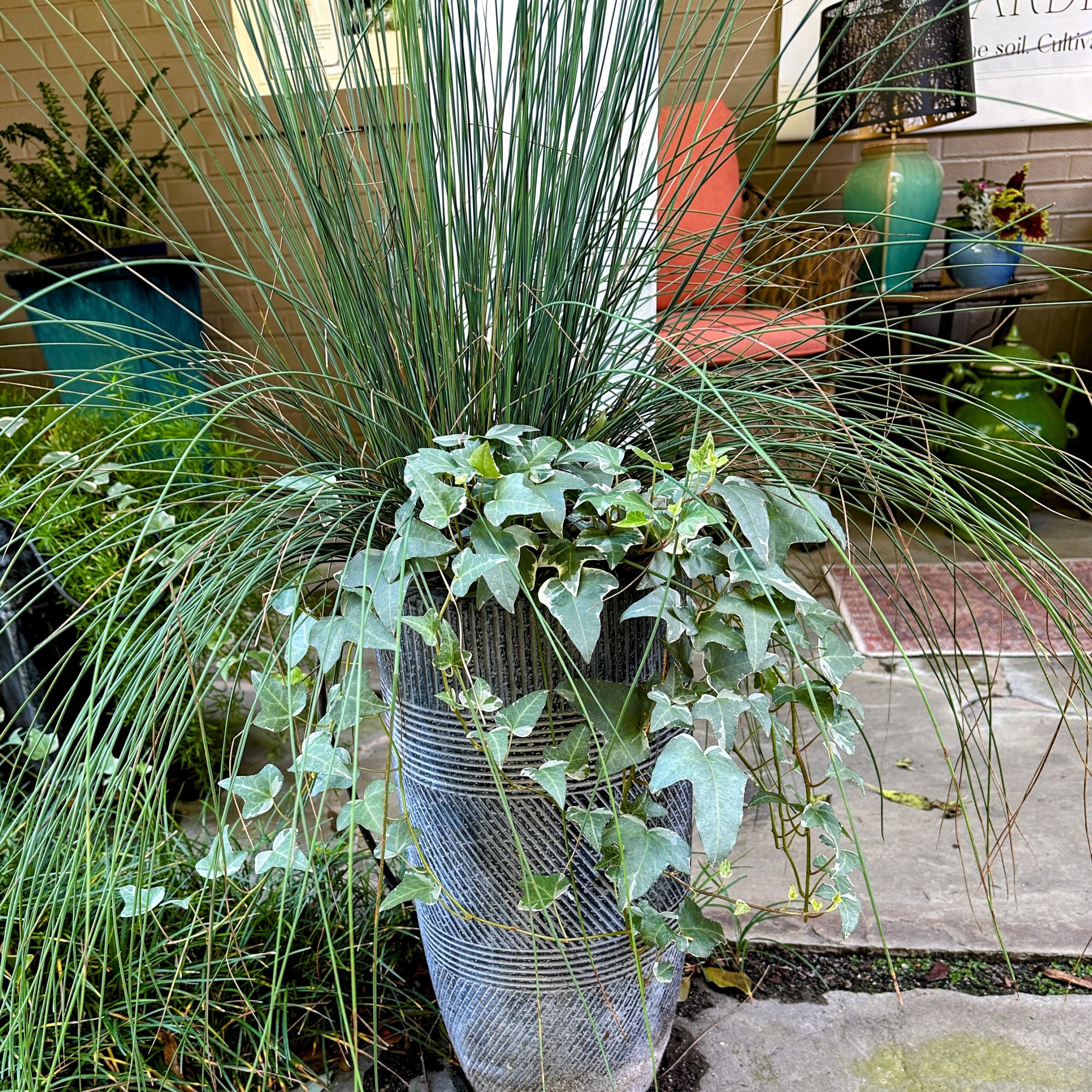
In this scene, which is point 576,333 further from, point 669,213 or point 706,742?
point 706,742

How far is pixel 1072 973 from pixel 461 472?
102 cm

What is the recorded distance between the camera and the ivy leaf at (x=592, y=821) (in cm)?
77

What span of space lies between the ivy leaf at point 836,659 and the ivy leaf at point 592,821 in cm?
21

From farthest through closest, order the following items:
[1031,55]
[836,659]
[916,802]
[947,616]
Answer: [1031,55] < [947,616] < [916,802] < [836,659]

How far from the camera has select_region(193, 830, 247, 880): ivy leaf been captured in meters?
0.80

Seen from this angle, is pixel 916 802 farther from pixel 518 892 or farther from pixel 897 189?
pixel 897 189

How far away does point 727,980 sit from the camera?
3.89 feet

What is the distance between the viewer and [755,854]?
4.78 ft

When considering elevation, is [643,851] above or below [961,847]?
above

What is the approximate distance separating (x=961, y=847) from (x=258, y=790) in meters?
1.07

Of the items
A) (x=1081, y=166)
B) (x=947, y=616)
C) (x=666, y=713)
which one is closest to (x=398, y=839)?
(x=666, y=713)

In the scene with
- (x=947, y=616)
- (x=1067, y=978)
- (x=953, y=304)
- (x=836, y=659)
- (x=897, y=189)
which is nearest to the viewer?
(x=836, y=659)

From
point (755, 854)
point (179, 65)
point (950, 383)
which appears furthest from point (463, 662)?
point (179, 65)

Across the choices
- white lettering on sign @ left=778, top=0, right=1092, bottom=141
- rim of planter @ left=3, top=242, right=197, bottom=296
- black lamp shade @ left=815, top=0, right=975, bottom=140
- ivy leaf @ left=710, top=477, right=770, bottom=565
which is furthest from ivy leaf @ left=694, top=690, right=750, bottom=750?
white lettering on sign @ left=778, top=0, right=1092, bottom=141
